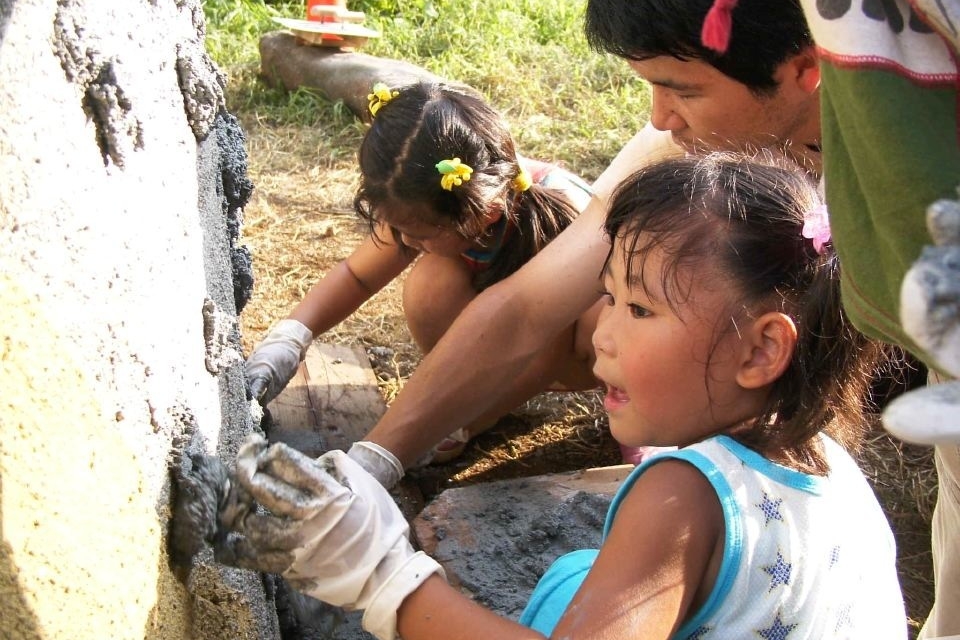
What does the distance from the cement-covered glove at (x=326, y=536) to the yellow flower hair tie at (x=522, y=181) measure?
1175 mm

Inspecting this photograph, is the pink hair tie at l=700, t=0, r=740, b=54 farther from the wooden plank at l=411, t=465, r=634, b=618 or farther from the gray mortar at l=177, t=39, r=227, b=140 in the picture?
the wooden plank at l=411, t=465, r=634, b=618

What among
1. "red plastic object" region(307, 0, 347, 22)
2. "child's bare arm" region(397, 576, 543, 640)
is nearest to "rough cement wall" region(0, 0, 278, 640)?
"child's bare arm" region(397, 576, 543, 640)

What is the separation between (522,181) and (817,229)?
1.21 m

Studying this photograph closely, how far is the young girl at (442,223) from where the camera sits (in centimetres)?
231

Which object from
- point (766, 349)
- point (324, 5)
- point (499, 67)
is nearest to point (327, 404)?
point (766, 349)

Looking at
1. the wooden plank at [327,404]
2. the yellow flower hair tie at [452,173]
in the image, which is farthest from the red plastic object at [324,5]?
the yellow flower hair tie at [452,173]

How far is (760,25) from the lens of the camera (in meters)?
1.76

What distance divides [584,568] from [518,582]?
480 mm

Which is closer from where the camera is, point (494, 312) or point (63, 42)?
point (63, 42)

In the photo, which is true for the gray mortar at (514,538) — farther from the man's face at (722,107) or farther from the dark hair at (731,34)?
the dark hair at (731,34)

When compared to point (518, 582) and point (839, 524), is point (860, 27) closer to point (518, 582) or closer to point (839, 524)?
point (839, 524)

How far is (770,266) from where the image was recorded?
4.46 ft

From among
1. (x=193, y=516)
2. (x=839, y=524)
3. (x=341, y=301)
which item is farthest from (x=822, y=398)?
(x=341, y=301)

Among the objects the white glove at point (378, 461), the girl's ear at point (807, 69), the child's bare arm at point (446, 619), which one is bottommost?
the white glove at point (378, 461)
